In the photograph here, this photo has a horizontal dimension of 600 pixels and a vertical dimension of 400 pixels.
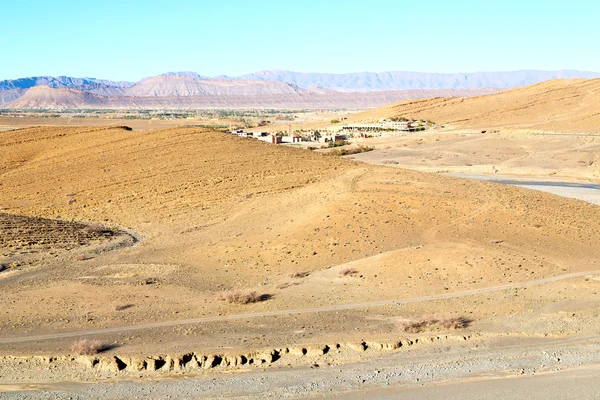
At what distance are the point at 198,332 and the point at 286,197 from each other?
59.3 feet

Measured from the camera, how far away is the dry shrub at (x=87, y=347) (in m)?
17.0

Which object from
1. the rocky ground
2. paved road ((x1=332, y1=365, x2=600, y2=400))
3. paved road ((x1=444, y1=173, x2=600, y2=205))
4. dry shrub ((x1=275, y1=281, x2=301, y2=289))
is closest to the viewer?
paved road ((x1=332, y1=365, x2=600, y2=400))

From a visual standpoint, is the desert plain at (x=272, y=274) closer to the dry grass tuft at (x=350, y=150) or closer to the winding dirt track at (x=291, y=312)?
the winding dirt track at (x=291, y=312)

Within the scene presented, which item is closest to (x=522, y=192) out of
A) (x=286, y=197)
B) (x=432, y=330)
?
(x=286, y=197)

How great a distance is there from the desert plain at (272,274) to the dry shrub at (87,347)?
0.39 feet

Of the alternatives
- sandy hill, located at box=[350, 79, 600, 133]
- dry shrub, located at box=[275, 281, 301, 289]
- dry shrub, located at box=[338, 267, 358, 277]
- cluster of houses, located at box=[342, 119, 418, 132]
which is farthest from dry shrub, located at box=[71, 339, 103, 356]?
cluster of houses, located at box=[342, 119, 418, 132]

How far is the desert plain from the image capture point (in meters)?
16.6

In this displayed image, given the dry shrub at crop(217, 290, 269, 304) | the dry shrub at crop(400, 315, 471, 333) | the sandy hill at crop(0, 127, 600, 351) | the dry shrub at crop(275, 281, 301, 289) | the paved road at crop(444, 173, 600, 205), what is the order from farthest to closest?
the paved road at crop(444, 173, 600, 205)
the dry shrub at crop(275, 281, 301, 289)
the dry shrub at crop(217, 290, 269, 304)
the sandy hill at crop(0, 127, 600, 351)
the dry shrub at crop(400, 315, 471, 333)

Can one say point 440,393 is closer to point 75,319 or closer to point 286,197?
point 75,319

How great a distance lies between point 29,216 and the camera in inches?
1474

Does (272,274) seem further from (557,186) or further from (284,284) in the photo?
(557,186)

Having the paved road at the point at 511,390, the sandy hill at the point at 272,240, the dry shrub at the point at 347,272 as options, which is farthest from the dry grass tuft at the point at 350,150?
the paved road at the point at 511,390

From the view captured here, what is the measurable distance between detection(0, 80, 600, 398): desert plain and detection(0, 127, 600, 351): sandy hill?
10 centimetres

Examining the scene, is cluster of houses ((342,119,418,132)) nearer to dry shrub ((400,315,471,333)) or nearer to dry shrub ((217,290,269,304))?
dry shrub ((217,290,269,304))
